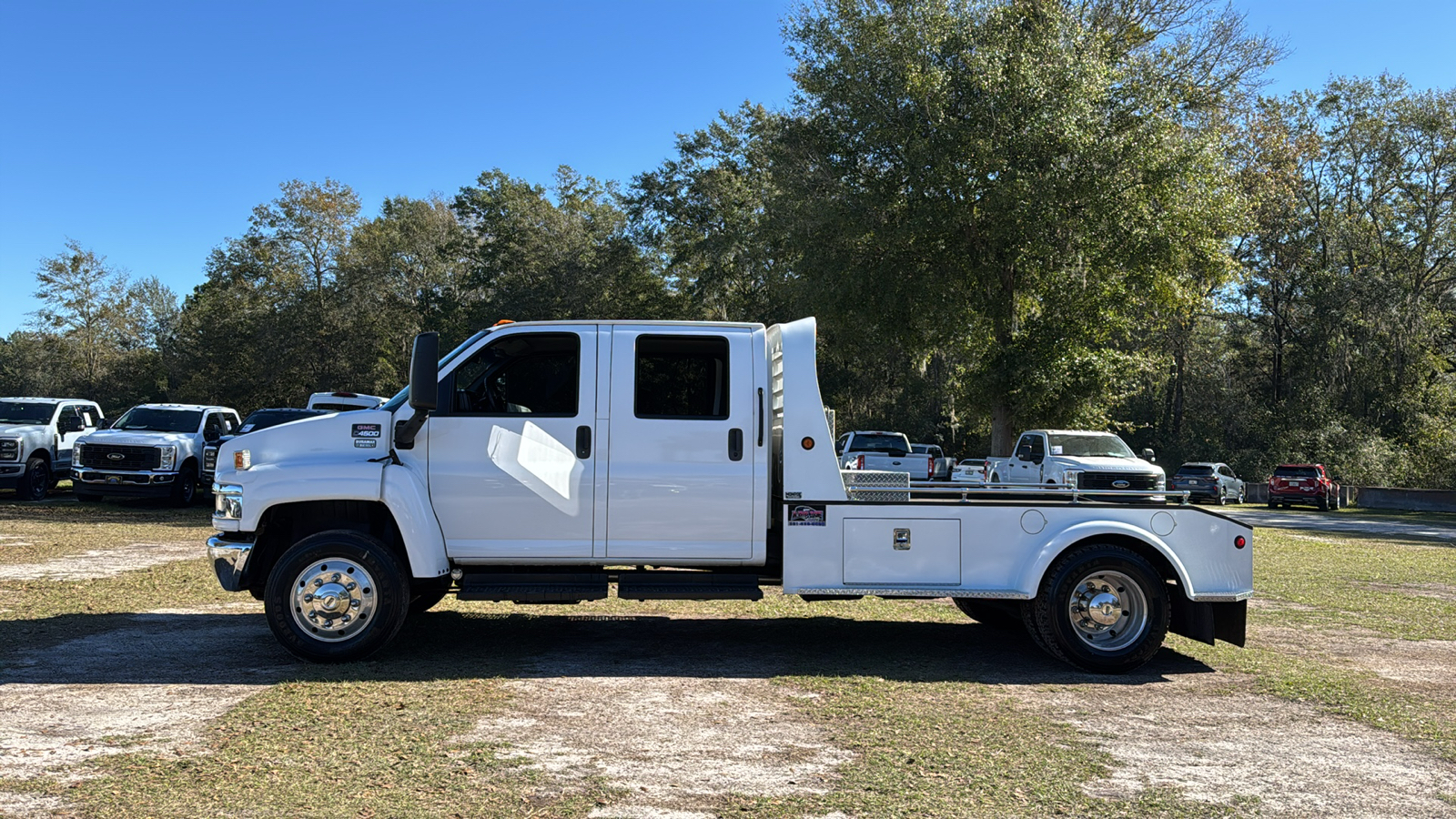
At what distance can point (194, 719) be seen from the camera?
5797 millimetres

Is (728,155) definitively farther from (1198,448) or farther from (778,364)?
(778,364)

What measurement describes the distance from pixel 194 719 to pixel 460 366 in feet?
9.03

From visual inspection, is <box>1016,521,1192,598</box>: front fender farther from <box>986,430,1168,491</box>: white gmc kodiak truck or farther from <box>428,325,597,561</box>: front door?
<box>986,430,1168,491</box>: white gmc kodiak truck

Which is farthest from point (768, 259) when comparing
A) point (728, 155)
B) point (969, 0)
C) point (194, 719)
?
point (194, 719)

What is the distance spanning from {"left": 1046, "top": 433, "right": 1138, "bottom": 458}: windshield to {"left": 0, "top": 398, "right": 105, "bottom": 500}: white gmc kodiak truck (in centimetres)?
1985

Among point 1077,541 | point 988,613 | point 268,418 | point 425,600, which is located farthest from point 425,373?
point 268,418

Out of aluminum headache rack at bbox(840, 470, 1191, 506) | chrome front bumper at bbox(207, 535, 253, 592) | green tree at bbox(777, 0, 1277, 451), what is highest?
green tree at bbox(777, 0, 1277, 451)

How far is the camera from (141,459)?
2027 cm

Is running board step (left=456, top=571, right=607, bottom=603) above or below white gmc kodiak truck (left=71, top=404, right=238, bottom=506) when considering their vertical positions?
below

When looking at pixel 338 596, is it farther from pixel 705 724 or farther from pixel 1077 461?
pixel 1077 461

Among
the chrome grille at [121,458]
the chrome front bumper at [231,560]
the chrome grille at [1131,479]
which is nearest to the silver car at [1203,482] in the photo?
the chrome grille at [1131,479]

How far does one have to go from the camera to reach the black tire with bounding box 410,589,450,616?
26.3 ft

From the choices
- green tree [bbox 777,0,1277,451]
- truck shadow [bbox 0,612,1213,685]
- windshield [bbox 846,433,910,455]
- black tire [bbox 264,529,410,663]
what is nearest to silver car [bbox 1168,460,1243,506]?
green tree [bbox 777,0,1277,451]

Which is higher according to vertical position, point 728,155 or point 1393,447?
point 728,155
